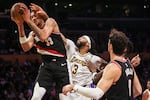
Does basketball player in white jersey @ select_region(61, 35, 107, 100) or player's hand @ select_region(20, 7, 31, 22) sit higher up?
player's hand @ select_region(20, 7, 31, 22)

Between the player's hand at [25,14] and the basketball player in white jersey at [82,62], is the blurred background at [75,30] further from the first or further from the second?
the player's hand at [25,14]

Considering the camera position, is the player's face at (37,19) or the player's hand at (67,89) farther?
the player's face at (37,19)

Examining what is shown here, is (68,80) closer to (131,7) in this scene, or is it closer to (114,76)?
(114,76)

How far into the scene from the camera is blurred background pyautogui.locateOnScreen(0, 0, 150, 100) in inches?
537

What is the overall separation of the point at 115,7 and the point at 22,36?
43.5ft

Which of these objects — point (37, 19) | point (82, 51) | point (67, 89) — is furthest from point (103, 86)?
point (82, 51)

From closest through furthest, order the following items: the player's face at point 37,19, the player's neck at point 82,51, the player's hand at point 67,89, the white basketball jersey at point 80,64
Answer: the player's hand at point 67,89 < the player's face at point 37,19 < the white basketball jersey at point 80,64 < the player's neck at point 82,51

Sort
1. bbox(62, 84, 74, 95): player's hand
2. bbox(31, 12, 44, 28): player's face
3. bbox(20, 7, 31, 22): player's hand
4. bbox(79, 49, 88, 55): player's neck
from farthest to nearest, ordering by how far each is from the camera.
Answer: bbox(79, 49, 88, 55): player's neck → bbox(31, 12, 44, 28): player's face → bbox(20, 7, 31, 22): player's hand → bbox(62, 84, 74, 95): player's hand

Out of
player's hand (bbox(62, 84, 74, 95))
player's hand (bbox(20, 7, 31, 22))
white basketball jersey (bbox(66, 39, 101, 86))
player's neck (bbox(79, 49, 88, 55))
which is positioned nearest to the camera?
player's hand (bbox(62, 84, 74, 95))

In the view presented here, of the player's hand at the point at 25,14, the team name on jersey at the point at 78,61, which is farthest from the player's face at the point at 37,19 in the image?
the team name on jersey at the point at 78,61

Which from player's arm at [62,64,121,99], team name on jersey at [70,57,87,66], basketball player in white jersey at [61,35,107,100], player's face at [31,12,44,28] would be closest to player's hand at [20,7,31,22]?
player's face at [31,12,44,28]

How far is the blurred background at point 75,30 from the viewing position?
44.7 ft

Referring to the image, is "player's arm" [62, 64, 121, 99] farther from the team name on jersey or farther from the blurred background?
the blurred background

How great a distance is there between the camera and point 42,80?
6648 millimetres
